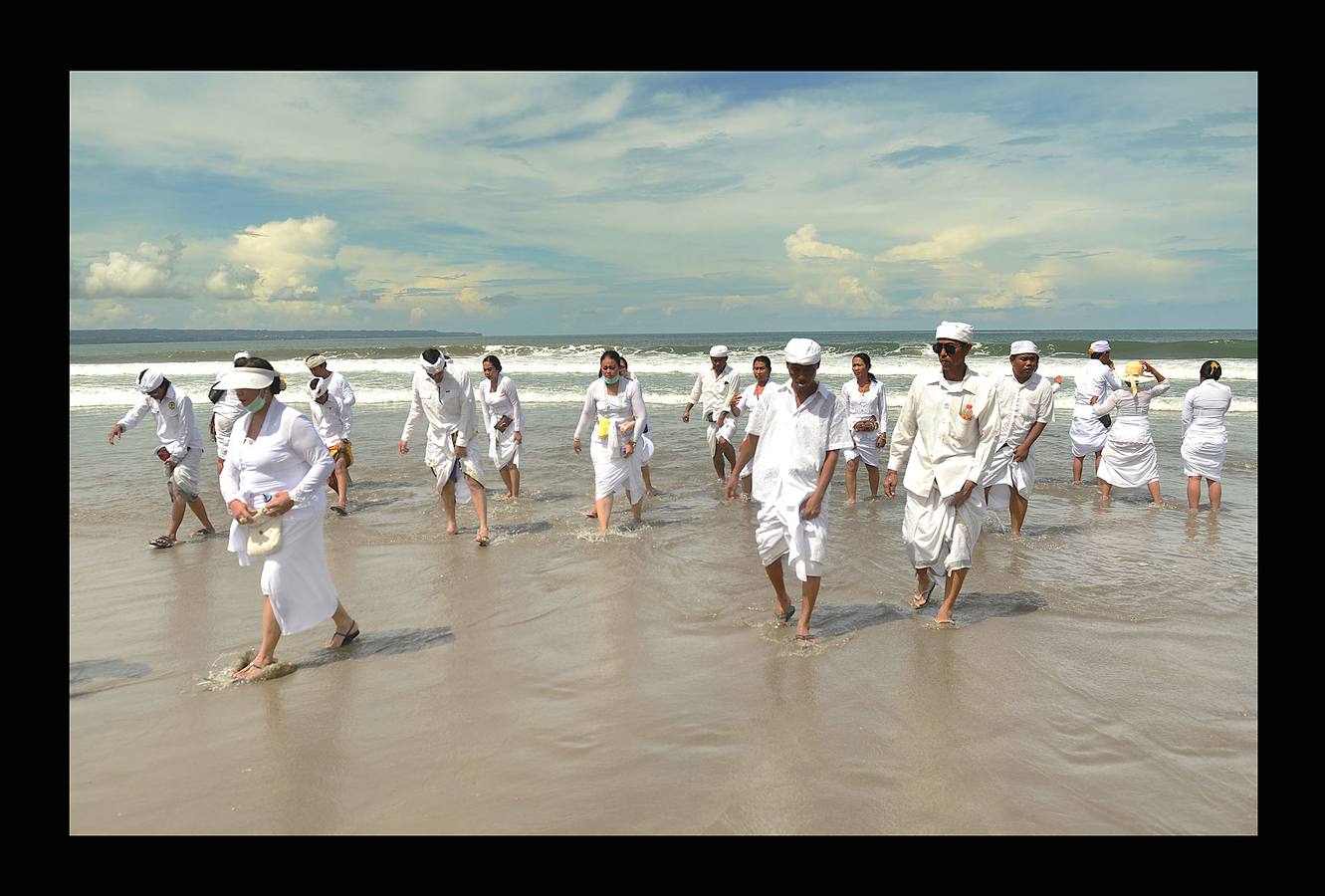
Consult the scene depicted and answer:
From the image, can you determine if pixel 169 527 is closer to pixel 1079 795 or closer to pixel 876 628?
pixel 876 628

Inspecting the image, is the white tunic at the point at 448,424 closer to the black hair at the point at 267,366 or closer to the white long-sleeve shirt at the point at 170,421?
the white long-sleeve shirt at the point at 170,421

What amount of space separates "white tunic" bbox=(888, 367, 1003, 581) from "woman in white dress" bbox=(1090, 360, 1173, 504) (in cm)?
547

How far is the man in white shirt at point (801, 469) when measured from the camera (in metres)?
5.50

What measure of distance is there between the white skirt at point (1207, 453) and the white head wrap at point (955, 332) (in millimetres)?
5918

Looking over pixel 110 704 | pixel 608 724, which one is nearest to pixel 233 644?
pixel 110 704

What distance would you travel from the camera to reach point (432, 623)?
6.14 meters

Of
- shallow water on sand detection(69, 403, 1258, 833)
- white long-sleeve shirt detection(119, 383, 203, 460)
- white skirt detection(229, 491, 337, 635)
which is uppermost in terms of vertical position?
white long-sleeve shirt detection(119, 383, 203, 460)

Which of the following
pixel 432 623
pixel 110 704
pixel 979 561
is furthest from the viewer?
pixel 979 561

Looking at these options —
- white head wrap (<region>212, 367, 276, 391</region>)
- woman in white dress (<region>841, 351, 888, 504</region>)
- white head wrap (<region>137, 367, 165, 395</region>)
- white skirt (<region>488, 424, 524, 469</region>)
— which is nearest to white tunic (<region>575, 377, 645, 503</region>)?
white skirt (<region>488, 424, 524, 469</region>)

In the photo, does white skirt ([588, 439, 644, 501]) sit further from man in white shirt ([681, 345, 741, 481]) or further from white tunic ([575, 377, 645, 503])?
man in white shirt ([681, 345, 741, 481])

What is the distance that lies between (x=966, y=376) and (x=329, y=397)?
7902mm

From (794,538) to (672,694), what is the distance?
54.9 inches

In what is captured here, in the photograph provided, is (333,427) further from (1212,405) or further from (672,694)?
(1212,405)

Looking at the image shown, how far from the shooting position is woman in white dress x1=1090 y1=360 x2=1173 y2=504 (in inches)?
402
